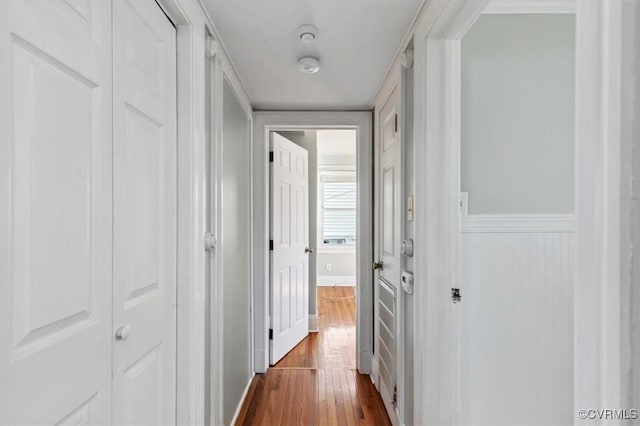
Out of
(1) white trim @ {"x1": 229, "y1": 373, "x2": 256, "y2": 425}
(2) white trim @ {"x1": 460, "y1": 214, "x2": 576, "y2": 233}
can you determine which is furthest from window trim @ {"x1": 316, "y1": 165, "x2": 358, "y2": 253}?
(2) white trim @ {"x1": 460, "y1": 214, "x2": 576, "y2": 233}

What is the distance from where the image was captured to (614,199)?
0.53m

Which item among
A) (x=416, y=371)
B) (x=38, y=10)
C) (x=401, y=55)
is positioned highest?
(x=401, y=55)

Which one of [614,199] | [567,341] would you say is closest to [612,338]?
[614,199]

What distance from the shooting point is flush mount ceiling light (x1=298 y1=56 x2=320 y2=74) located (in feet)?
6.12

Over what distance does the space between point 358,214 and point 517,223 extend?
1334mm

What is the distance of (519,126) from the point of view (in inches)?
62.9

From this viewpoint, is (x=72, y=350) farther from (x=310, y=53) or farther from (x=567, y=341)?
(x=567, y=341)

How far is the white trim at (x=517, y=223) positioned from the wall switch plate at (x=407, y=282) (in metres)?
0.34

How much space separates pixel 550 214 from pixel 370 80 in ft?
4.39

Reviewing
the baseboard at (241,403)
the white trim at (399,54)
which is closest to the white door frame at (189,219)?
the baseboard at (241,403)

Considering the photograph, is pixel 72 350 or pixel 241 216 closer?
pixel 72 350

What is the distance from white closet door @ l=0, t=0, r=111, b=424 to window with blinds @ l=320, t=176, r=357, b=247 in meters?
5.07

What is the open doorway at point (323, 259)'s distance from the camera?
2916mm

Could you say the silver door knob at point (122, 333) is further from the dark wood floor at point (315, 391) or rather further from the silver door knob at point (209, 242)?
the dark wood floor at point (315, 391)
